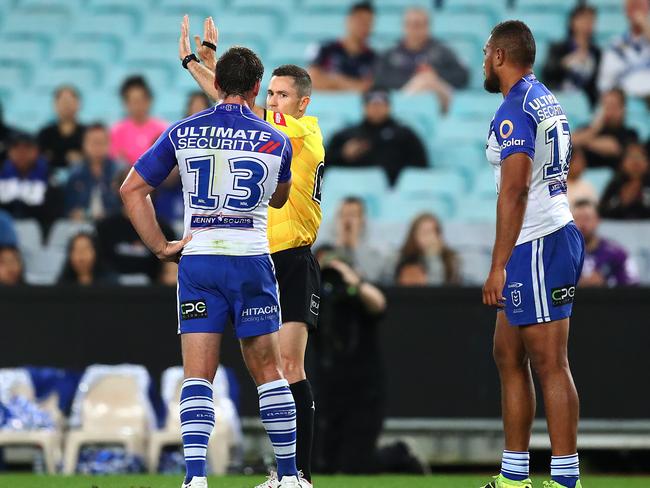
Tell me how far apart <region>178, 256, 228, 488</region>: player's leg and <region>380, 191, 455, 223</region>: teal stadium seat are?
22.8 ft

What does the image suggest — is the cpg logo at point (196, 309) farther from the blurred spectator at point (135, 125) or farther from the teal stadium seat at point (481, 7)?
the teal stadium seat at point (481, 7)

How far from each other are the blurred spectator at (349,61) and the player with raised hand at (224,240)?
28.3ft

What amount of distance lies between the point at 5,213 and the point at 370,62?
4.54 meters

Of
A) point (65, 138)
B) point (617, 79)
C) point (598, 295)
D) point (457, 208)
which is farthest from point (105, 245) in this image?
point (617, 79)

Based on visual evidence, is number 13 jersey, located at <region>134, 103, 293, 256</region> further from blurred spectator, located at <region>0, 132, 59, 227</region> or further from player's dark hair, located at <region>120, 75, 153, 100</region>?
player's dark hair, located at <region>120, 75, 153, 100</region>

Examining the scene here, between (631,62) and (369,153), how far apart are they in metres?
2.99

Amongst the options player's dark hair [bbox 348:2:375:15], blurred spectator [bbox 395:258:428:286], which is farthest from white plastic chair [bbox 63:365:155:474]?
player's dark hair [bbox 348:2:375:15]

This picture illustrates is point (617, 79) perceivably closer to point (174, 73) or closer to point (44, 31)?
point (174, 73)

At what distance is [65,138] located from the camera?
13.9 meters

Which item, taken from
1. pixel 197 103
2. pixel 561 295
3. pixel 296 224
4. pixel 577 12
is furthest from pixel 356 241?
pixel 561 295

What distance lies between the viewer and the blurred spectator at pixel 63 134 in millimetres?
13820

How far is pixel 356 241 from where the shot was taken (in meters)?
11.7

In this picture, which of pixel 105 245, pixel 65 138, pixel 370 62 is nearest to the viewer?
pixel 105 245

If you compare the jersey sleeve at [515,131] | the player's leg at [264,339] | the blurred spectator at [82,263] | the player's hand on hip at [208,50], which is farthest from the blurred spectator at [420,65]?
the player's leg at [264,339]
